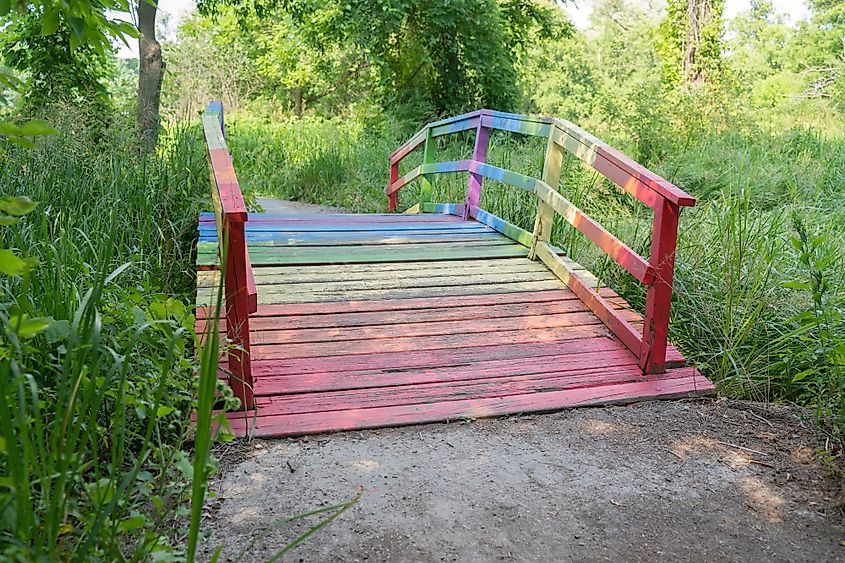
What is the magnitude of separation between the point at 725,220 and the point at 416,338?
2261 millimetres

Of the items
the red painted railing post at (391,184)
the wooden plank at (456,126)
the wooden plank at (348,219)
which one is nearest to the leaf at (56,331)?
the wooden plank at (348,219)

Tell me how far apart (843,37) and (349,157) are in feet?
91.8

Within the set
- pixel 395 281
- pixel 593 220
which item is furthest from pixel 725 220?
pixel 395 281

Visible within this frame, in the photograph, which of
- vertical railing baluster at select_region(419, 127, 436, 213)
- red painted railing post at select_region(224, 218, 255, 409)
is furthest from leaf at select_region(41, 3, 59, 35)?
vertical railing baluster at select_region(419, 127, 436, 213)

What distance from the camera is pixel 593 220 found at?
16.6 ft

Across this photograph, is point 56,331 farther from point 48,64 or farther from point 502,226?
point 48,64

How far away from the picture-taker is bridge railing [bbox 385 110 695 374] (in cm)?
355

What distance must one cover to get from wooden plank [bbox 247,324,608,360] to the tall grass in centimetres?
46

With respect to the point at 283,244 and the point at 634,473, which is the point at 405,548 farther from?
the point at 283,244

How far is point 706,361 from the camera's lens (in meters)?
4.01

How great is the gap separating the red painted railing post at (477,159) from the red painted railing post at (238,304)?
3.43 meters

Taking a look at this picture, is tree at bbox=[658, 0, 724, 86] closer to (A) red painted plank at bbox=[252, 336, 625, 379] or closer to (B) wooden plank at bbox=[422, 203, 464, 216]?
(B) wooden plank at bbox=[422, 203, 464, 216]

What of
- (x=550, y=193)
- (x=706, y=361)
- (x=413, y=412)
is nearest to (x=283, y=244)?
(x=550, y=193)

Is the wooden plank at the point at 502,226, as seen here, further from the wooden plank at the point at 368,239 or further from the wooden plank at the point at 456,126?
the wooden plank at the point at 456,126
